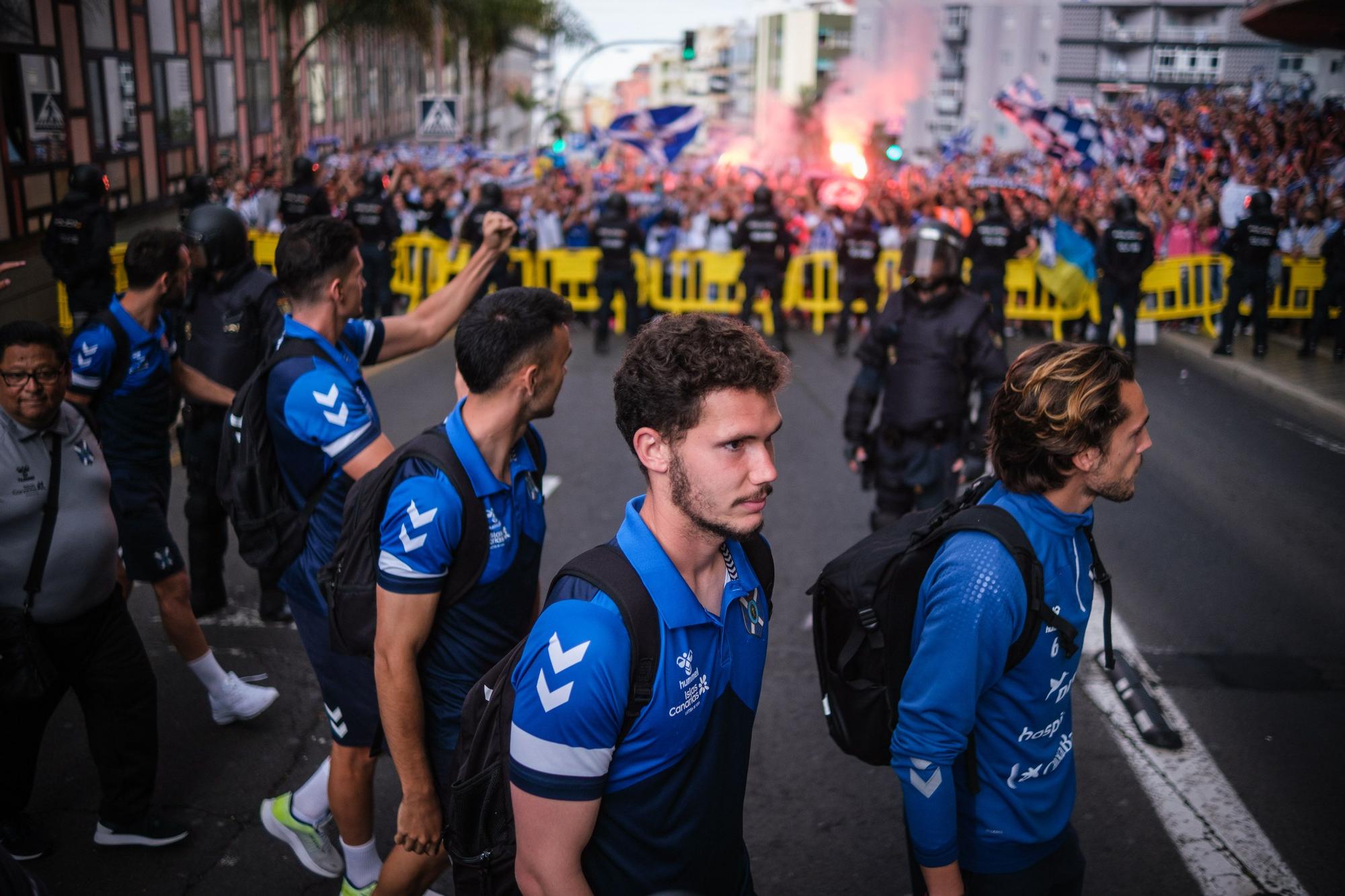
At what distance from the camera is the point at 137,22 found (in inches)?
468

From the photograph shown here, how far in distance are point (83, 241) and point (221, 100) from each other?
733 cm

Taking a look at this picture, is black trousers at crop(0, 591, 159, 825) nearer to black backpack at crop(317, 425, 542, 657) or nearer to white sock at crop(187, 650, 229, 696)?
white sock at crop(187, 650, 229, 696)

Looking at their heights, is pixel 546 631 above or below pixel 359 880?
above

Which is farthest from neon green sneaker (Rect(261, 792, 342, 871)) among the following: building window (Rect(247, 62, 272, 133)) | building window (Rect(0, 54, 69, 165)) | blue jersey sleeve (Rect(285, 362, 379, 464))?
building window (Rect(247, 62, 272, 133))

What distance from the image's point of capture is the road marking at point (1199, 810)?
3.79 meters

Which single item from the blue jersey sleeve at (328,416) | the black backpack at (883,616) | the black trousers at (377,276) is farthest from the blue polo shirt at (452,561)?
the black trousers at (377,276)

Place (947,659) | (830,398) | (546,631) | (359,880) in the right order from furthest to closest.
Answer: (830,398) < (359,880) < (947,659) < (546,631)

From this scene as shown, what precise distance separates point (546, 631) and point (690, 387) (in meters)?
0.50

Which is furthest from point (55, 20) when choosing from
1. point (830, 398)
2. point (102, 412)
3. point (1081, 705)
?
point (1081, 705)

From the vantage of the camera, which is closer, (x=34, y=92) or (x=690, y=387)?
(x=690, y=387)

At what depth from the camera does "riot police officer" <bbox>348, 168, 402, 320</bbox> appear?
13828 millimetres

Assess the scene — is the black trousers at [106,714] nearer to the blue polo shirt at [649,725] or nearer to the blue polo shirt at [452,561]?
the blue polo shirt at [452,561]

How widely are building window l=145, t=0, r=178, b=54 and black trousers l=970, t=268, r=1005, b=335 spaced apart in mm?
9360

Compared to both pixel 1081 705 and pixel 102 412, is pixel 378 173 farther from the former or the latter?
pixel 1081 705
